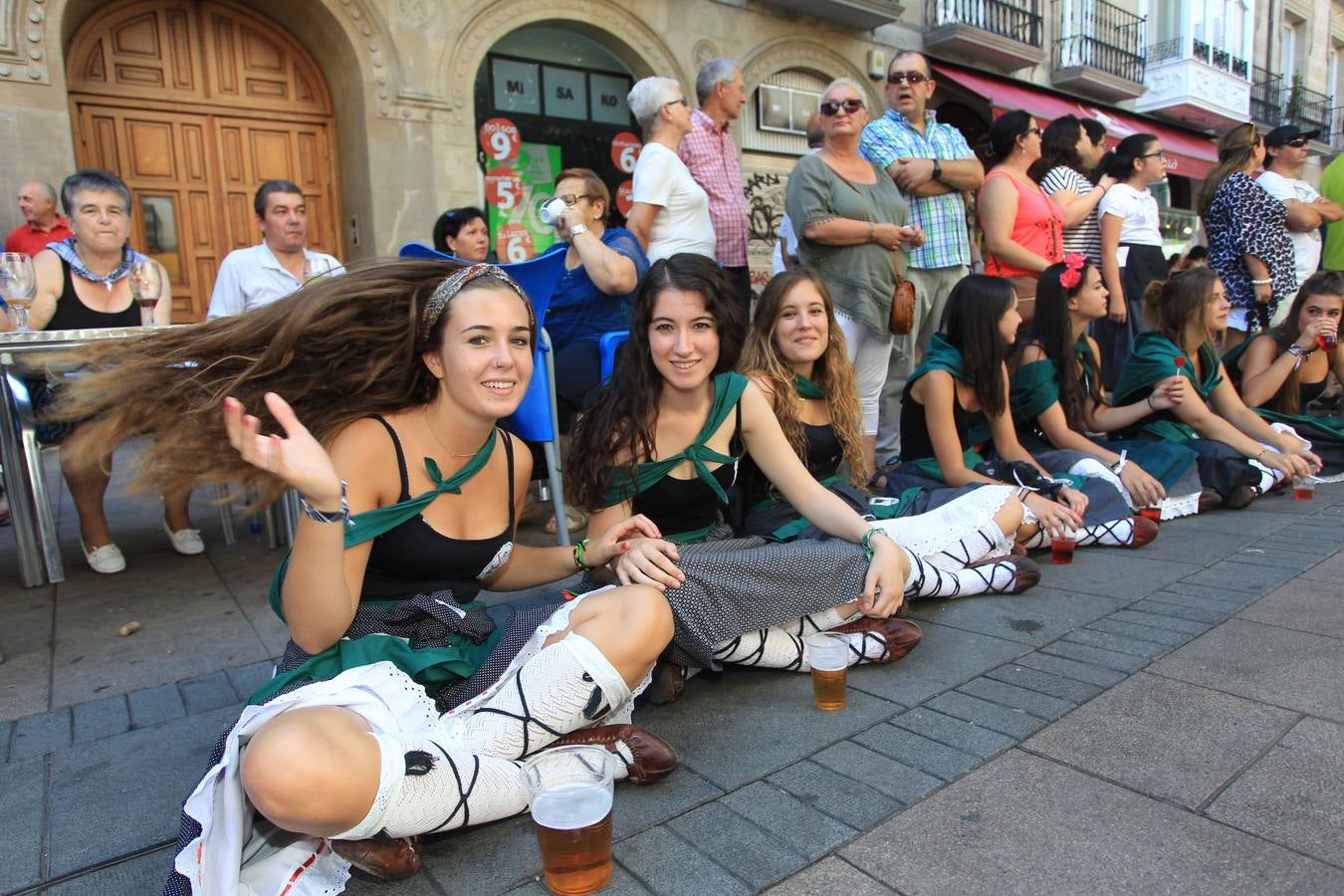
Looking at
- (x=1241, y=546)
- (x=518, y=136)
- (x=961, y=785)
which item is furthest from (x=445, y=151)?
(x=961, y=785)

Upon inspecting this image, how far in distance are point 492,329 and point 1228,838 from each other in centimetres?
171

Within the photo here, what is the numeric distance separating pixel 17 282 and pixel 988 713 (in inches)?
143

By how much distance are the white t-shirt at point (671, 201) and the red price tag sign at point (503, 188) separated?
4352mm

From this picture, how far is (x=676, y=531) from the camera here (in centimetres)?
256

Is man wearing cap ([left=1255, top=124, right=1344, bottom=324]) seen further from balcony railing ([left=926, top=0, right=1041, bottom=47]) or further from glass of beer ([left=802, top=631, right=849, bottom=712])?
balcony railing ([left=926, top=0, right=1041, bottom=47])

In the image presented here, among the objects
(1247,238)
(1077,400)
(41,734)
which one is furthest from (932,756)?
(1247,238)

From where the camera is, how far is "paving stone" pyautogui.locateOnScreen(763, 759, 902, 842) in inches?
64.0

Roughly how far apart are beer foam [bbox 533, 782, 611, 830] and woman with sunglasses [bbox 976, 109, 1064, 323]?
4024 millimetres

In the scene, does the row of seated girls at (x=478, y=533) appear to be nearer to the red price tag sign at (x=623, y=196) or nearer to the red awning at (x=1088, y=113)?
the red price tag sign at (x=623, y=196)

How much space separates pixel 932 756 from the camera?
184cm

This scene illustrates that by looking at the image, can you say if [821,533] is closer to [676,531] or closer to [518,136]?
[676,531]

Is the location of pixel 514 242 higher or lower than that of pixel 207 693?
higher

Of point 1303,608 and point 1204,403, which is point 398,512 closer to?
point 1303,608

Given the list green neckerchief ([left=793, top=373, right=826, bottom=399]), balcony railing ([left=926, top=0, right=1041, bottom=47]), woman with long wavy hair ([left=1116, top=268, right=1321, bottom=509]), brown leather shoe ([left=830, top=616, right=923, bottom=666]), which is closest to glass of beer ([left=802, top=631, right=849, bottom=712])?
brown leather shoe ([left=830, top=616, right=923, bottom=666])
